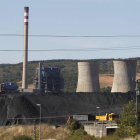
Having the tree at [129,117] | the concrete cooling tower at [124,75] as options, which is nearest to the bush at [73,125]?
the tree at [129,117]

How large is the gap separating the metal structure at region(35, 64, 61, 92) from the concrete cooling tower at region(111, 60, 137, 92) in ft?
50.3

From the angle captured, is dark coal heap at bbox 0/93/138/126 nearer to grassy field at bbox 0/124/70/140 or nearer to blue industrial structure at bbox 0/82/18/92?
grassy field at bbox 0/124/70/140

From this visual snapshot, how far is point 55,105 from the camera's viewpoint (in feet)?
157

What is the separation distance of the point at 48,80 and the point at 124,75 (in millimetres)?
17432

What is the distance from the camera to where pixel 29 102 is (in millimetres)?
44469

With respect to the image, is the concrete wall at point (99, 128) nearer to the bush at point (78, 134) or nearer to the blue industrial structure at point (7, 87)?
the bush at point (78, 134)

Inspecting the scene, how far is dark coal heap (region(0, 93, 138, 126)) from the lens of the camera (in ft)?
141

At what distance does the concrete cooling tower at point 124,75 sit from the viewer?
62.9m

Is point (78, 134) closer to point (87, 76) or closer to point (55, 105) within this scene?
point (55, 105)

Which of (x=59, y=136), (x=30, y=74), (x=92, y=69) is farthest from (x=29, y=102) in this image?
(x=30, y=74)

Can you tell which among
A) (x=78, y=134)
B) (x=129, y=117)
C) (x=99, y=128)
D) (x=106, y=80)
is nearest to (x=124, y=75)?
(x=99, y=128)

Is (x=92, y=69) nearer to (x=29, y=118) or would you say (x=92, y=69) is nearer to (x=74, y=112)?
(x=74, y=112)

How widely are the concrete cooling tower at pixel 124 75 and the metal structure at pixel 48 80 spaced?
15.3m

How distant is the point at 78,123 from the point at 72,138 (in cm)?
307
